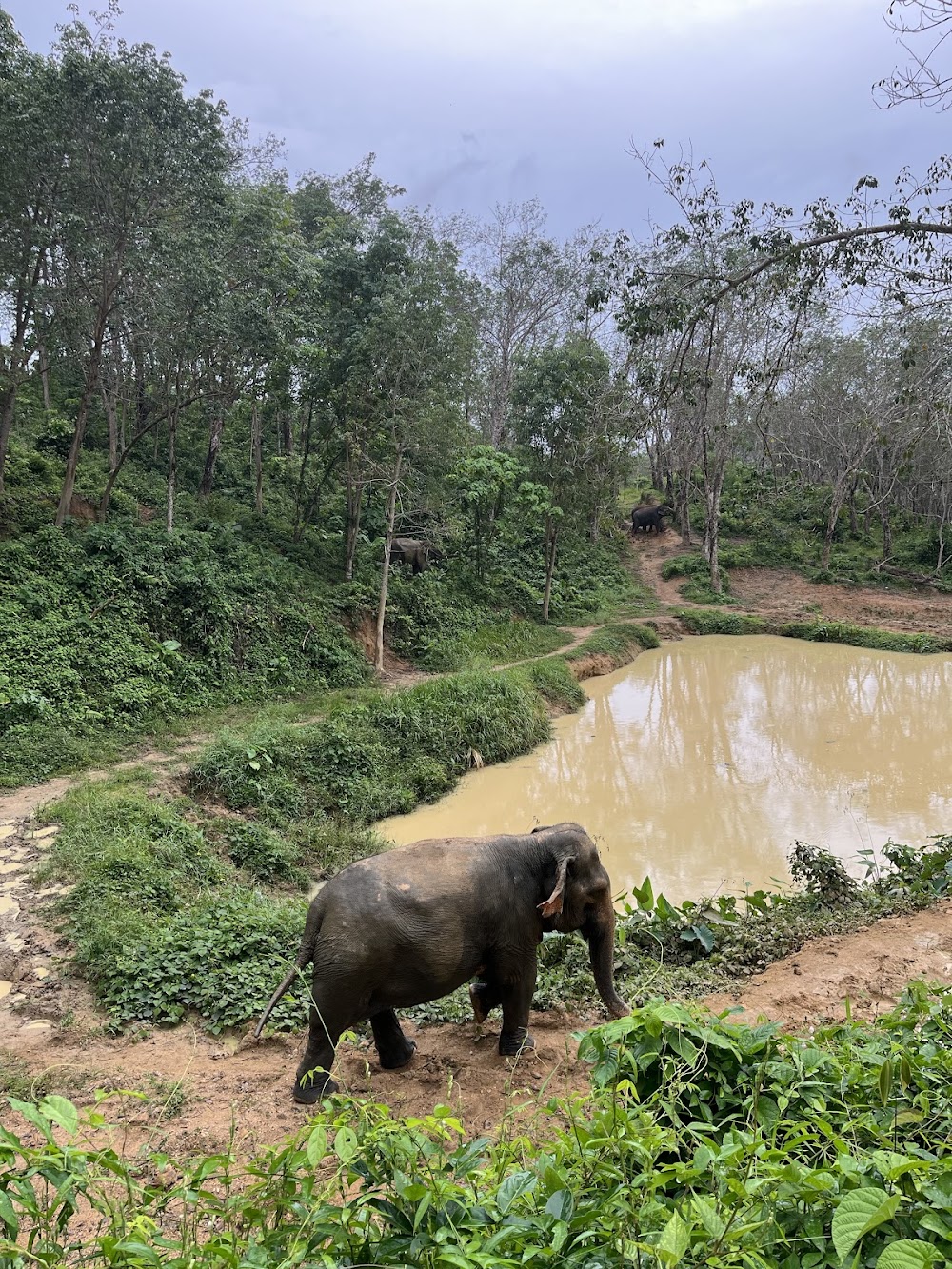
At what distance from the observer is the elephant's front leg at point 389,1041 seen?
491cm

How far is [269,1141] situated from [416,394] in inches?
544

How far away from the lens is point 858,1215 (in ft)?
5.87

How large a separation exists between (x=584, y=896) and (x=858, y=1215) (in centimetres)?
327

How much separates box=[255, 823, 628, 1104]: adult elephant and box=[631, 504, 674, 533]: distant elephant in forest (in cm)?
2838

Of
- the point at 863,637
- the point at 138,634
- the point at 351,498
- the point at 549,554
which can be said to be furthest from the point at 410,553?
the point at 863,637

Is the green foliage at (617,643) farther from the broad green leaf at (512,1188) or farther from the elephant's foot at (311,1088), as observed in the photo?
the broad green leaf at (512,1188)

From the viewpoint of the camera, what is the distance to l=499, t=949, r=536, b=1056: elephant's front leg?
500cm

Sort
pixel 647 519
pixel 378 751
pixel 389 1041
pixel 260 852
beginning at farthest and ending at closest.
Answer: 1. pixel 647 519
2. pixel 378 751
3. pixel 260 852
4. pixel 389 1041

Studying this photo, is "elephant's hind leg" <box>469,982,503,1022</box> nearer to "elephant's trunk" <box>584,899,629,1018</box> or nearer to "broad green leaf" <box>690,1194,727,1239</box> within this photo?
"elephant's trunk" <box>584,899,629,1018</box>

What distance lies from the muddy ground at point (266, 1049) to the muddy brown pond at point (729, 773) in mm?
2656

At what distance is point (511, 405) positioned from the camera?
72.2 ft

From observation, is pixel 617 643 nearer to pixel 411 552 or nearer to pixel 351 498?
pixel 411 552

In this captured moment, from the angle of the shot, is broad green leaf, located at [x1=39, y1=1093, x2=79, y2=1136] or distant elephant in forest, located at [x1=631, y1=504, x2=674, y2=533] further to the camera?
distant elephant in forest, located at [x1=631, y1=504, x2=674, y2=533]

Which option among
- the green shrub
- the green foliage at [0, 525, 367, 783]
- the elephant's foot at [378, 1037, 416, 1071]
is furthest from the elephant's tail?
the green foliage at [0, 525, 367, 783]
